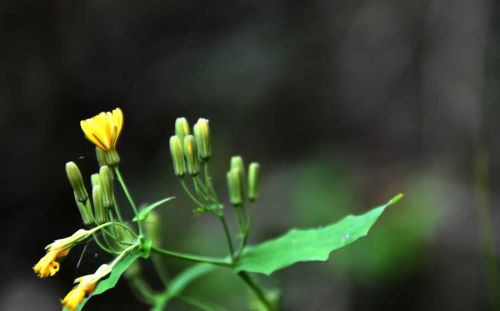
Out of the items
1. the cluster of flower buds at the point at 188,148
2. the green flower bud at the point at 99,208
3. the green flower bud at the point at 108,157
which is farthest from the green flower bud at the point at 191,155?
the green flower bud at the point at 99,208

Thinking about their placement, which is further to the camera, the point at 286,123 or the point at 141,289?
the point at 286,123

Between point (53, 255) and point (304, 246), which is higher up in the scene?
point (53, 255)

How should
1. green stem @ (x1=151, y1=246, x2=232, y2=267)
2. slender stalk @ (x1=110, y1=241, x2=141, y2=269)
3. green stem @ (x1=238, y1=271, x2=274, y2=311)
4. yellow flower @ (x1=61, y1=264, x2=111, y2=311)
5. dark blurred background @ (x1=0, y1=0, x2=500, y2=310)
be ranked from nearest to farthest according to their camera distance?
yellow flower @ (x1=61, y1=264, x2=111, y2=311) < slender stalk @ (x1=110, y1=241, x2=141, y2=269) < green stem @ (x1=151, y1=246, x2=232, y2=267) < green stem @ (x1=238, y1=271, x2=274, y2=311) < dark blurred background @ (x1=0, y1=0, x2=500, y2=310)

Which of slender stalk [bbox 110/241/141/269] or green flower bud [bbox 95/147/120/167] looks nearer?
slender stalk [bbox 110/241/141/269]

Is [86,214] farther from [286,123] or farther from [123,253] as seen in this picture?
[286,123]

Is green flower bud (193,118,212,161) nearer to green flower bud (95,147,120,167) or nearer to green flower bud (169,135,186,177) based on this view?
green flower bud (169,135,186,177)

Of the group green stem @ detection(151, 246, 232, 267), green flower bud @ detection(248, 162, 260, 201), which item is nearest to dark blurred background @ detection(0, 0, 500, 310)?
green flower bud @ detection(248, 162, 260, 201)

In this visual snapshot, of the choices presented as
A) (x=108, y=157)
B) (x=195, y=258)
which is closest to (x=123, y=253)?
(x=195, y=258)
